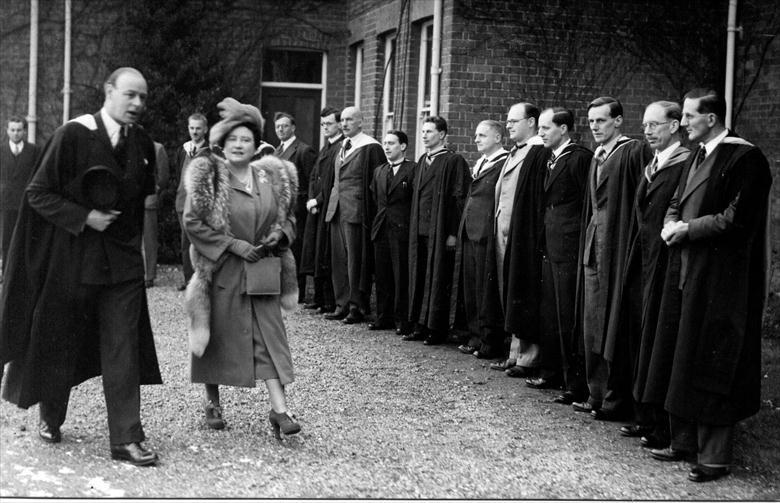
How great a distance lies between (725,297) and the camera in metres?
5.58

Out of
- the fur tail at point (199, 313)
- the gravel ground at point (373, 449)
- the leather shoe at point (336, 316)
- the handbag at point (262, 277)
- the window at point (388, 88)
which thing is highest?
the window at point (388, 88)

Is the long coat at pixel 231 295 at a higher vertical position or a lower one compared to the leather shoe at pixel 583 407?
higher

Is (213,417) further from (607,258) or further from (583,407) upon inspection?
(607,258)

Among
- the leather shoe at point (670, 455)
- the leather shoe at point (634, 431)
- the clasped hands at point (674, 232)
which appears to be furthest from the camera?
the leather shoe at point (634, 431)

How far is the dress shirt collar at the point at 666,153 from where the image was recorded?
631 centimetres

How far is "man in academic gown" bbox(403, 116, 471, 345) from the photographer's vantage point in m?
9.65

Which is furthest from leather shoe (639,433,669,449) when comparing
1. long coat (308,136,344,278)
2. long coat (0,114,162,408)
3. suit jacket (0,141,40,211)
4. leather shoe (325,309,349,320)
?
suit jacket (0,141,40,211)

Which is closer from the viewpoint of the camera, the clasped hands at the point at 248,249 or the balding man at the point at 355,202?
the clasped hands at the point at 248,249

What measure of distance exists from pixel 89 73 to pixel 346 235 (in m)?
7.49

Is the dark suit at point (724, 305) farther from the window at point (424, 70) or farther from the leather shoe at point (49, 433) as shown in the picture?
the window at point (424, 70)

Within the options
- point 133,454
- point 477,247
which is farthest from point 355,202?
point 133,454

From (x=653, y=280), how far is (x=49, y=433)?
3.65m

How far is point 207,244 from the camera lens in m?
6.07

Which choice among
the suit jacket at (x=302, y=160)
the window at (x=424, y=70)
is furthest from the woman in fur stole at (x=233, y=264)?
the window at (x=424, y=70)
